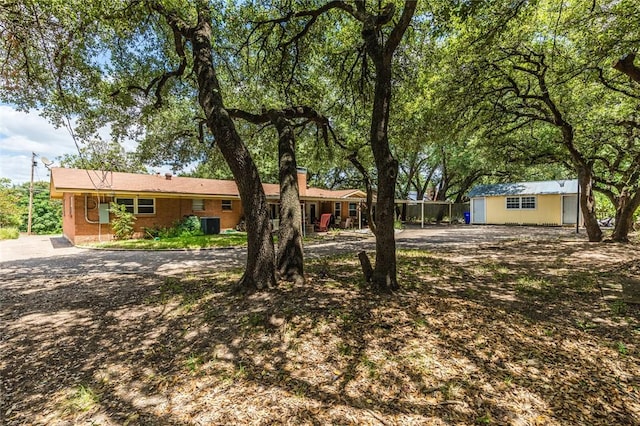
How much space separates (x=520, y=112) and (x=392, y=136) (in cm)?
475

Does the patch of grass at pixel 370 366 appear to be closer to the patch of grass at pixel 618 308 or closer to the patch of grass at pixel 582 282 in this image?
the patch of grass at pixel 618 308

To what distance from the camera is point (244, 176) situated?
5.44 metres

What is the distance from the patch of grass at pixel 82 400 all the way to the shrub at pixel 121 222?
13128mm

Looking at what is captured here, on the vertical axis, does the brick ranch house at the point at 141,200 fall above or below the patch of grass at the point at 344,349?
above

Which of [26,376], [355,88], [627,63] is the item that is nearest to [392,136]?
[355,88]

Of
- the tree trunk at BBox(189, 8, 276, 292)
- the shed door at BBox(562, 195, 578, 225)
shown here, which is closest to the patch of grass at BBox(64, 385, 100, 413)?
the tree trunk at BBox(189, 8, 276, 292)

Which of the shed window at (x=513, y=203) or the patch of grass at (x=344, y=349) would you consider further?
the shed window at (x=513, y=203)

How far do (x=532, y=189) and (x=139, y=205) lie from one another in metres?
27.5

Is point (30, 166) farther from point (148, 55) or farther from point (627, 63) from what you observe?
point (627, 63)

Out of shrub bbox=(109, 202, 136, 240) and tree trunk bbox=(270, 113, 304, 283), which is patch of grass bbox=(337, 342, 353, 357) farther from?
shrub bbox=(109, 202, 136, 240)

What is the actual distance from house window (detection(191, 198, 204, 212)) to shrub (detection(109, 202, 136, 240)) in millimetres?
3350

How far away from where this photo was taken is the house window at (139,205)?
15047 millimetres

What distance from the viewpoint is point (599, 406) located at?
8.18 ft

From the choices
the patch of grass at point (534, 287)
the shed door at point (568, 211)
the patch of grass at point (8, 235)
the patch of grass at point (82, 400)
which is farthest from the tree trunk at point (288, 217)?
the shed door at point (568, 211)
